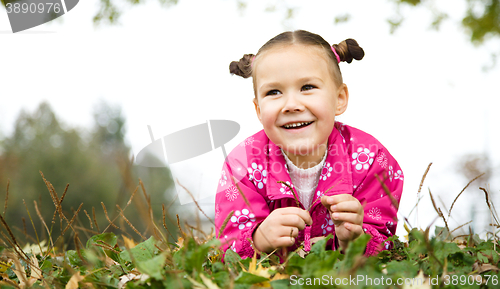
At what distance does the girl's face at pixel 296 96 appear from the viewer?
1.53 m

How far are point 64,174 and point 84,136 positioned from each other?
6.39 meters

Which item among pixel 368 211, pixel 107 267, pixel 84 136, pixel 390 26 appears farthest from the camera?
pixel 84 136

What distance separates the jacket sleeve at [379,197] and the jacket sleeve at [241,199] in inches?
17.8

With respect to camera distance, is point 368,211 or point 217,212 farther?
point 217,212

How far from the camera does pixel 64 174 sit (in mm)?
14312

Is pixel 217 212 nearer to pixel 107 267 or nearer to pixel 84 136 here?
pixel 107 267

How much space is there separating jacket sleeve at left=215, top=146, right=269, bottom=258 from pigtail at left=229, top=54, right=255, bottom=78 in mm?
397

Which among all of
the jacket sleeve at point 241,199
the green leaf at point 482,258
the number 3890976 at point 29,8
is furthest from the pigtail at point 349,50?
the number 3890976 at point 29,8

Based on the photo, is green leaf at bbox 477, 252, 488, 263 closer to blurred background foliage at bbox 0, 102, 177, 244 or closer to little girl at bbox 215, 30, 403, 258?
little girl at bbox 215, 30, 403, 258

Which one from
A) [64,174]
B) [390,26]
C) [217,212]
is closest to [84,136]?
[64,174]

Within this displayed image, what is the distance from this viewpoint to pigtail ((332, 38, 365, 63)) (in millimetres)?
1824

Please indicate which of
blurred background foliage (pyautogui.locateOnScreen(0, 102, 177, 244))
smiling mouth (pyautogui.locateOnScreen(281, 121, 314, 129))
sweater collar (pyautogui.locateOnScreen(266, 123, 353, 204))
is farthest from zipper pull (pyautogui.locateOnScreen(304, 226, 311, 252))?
blurred background foliage (pyautogui.locateOnScreen(0, 102, 177, 244))

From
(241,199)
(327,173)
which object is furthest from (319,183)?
(241,199)

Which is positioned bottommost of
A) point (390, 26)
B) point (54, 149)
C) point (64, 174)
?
point (64, 174)
